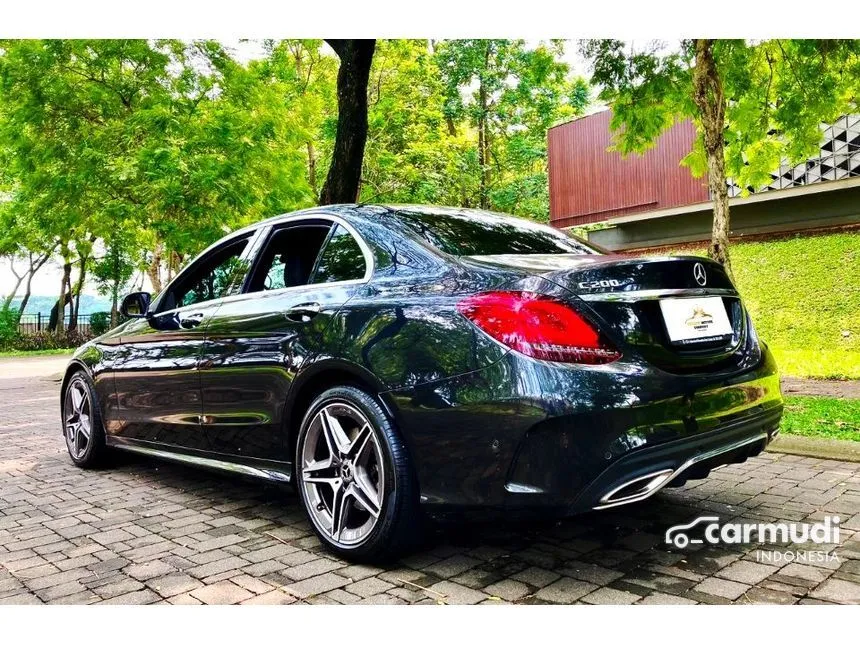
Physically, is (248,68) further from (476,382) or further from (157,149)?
(476,382)

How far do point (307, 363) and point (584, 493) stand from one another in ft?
4.46

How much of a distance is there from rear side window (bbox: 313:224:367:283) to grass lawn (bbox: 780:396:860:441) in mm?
3769

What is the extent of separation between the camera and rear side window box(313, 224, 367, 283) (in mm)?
3252

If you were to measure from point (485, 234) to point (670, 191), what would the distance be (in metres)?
14.9

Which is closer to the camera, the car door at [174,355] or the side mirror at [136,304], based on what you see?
the car door at [174,355]

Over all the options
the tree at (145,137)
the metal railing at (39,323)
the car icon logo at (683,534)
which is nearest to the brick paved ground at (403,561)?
the car icon logo at (683,534)

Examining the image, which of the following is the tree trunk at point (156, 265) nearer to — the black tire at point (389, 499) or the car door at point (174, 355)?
the car door at point (174, 355)

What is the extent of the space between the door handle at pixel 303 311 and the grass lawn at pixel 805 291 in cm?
1116

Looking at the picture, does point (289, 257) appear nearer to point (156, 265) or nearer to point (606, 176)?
point (156, 265)

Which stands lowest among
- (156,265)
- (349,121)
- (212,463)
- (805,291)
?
(212,463)

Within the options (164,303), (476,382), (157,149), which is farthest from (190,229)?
(476,382)

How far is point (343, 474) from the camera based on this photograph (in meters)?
3.07

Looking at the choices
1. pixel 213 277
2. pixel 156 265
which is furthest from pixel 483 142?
pixel 213 277

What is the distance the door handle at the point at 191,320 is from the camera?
397cm
